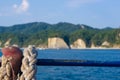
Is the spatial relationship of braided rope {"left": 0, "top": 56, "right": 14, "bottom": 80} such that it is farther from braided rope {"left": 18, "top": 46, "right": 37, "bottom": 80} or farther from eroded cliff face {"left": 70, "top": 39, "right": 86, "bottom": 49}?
eroded cliff face {"left": 70, "top": 39, "right": 86, "bottom": 49}

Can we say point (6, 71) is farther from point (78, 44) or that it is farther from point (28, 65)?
point (78, 44)

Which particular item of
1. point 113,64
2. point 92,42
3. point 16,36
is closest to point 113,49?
point 92,42

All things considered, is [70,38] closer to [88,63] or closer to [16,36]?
[16,36]

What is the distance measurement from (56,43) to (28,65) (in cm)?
17441

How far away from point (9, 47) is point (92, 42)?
171 m

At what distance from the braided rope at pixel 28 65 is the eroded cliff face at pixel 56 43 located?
165746 millimetres

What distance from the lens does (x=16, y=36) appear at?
166m

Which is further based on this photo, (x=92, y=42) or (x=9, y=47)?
(x=92, y=42)

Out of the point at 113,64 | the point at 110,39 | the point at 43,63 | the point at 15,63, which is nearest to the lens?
the point at 15,63

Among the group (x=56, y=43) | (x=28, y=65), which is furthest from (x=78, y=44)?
(x=28, y=65)

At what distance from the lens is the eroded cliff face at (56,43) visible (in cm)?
17090

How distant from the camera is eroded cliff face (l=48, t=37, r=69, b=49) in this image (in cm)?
17090

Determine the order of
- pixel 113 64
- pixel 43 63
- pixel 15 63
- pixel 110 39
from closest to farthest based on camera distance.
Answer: pixel 15 63
pixel 43 63
pixel 113 64
pixel 110 39

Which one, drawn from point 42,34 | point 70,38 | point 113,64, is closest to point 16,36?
point 42,34
